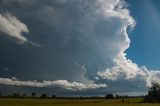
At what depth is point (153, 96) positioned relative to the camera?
17025cm

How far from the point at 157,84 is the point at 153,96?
953cm

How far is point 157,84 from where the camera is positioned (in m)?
177
